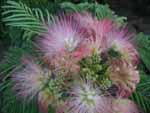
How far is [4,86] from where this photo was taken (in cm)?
134

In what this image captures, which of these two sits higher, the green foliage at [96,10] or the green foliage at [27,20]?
the green foliage at [27,20]

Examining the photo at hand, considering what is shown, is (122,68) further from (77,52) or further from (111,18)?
(111,18)

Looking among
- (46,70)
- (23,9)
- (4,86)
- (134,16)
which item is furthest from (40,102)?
(134,16)

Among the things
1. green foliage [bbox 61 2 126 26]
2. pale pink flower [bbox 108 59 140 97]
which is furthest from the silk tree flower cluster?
green foliage [bbox 61 2 126 26]

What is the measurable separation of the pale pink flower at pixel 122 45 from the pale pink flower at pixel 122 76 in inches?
1.0

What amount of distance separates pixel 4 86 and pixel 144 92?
1.49 feet

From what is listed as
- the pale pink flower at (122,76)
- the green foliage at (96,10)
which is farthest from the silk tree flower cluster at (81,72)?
the green foliage at (96,10)

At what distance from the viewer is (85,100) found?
1113 millimetres

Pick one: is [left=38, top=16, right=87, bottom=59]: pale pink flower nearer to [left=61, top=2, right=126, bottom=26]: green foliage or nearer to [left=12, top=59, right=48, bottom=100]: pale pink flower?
[left=12, top=59, right=48, bottom=100]: pale pink flower

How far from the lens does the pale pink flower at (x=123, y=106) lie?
3.78 ft

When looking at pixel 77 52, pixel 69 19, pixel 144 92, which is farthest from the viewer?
pixel 144 92

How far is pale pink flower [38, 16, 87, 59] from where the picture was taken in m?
1.14

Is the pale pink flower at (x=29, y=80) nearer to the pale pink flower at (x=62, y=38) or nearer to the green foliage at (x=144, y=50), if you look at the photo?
the pale pink flower at (x=62, y=38)

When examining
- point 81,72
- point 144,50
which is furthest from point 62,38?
point 144,50
